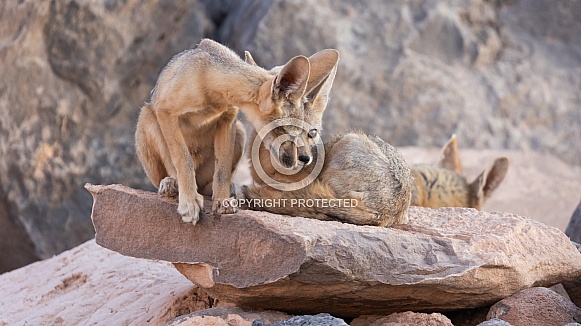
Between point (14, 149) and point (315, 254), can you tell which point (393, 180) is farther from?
point (14, 149)

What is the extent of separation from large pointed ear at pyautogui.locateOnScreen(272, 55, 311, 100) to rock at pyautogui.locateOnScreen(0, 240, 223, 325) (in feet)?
5.28

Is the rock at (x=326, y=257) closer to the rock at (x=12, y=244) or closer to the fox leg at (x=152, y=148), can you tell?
the fox leg at (x=152, y=148)

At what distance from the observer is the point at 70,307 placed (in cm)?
617

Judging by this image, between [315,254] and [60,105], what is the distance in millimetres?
6580

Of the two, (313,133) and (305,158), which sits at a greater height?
(313,133)

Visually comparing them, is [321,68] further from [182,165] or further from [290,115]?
[182,165]

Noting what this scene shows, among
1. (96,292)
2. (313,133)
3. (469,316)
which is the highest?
(313,133)

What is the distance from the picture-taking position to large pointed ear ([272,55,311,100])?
4.68 m

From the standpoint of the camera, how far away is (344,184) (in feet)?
17.0

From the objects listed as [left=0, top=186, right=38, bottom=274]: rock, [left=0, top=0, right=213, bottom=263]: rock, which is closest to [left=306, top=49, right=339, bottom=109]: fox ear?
[left=0, top=0, right=213, bottom=263]: rock

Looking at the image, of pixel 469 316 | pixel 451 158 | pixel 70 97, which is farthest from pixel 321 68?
pixel 70 97

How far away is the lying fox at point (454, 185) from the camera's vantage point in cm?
798

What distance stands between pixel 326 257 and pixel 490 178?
4113 millimetres

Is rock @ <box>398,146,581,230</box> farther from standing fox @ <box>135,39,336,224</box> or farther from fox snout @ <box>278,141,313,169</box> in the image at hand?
fox snout @ <box>278,141,313,169</box>
